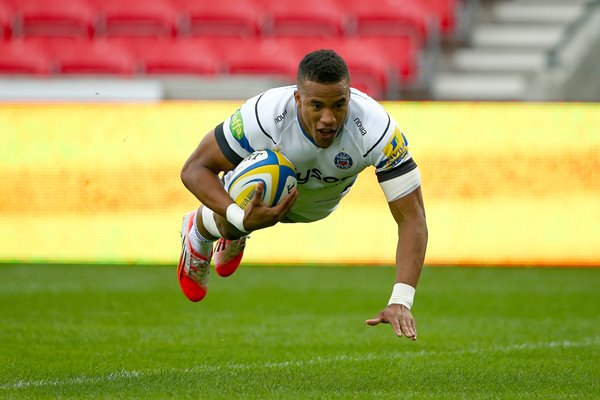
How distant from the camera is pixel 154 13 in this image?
15578 mm

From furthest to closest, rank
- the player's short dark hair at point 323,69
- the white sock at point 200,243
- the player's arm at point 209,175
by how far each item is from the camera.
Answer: the white sock at point 200,243, the player's arm at point 209,175, the player's short dark hair at point 323,69

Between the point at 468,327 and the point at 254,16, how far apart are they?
28.0 feet

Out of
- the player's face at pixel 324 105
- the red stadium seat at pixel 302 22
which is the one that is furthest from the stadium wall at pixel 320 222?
the player's face at pixel 324 105

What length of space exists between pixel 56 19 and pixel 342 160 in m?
10.7

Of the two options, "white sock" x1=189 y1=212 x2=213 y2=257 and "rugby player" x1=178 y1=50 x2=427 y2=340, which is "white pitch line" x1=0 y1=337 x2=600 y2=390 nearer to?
"rugby player" x1=178 y1=50 x2=427 y2=340

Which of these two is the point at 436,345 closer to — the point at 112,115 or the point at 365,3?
the point at 112,115

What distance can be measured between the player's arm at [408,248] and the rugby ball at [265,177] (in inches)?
22.2

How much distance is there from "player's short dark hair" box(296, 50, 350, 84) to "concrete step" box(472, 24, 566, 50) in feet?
36.4

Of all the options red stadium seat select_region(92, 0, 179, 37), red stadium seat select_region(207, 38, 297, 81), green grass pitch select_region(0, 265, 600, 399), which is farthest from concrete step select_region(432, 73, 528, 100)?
green grass pitch select_region(0, 265, 600, 399)

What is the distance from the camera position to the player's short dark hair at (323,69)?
5297mm

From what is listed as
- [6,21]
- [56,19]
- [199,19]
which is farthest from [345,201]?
[6,21]

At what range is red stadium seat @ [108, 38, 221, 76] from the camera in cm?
1475

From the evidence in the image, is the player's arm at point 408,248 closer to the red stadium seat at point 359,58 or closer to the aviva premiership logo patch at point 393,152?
the aviva premiership logo patch at point 393,152

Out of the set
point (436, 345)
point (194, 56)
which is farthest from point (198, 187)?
point (194, 56)
